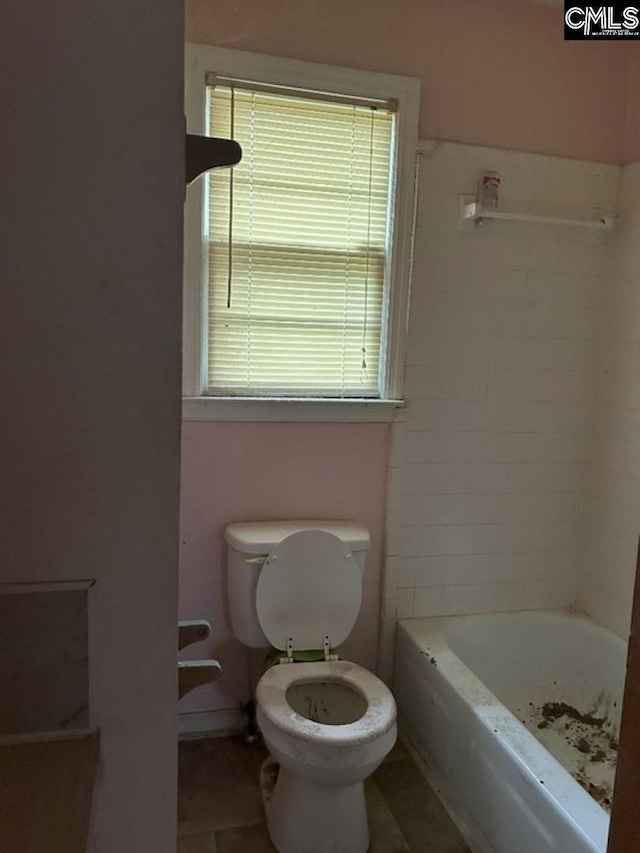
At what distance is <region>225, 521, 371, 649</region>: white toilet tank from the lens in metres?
1.96

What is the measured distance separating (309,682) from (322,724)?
0.45 ft

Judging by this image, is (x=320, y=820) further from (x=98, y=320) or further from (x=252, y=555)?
(x=98, y=320)

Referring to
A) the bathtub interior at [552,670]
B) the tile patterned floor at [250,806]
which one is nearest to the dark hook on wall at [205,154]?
the tile patterned floor at [250,806]

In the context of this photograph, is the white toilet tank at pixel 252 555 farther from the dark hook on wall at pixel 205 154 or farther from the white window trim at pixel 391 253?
the dark hook on wall at pixel 205 154

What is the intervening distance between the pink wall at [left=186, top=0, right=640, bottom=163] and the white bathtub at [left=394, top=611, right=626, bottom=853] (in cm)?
179

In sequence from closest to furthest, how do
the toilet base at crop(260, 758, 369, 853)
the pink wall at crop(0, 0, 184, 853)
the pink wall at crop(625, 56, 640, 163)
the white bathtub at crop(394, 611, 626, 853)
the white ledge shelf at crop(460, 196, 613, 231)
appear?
the pink wall at crop(0, 0, 184, 853) → the white bathtub at crop(394, 611, 626, 853) → the toilet base at crop(260, 758, 369, 853) → the white ledge shelf at crop(460, 196, 613, 231) → the pink wall at crop(625, 56, 640, 163)

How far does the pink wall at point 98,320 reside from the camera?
565 mm

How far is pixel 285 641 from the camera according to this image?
78.2 inches

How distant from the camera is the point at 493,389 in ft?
7.48

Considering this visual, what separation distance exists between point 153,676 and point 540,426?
199 centimetres

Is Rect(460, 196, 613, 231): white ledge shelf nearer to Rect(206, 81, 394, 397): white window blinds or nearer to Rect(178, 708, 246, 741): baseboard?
Rect(206, 81, 394, 397): white window blinds

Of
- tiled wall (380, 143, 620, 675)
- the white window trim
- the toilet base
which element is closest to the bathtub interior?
tiled wall (380, 143, 620, 675)

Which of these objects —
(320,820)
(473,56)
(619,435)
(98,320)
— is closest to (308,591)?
(320,820)

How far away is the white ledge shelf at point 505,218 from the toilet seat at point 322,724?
5.10 ft
